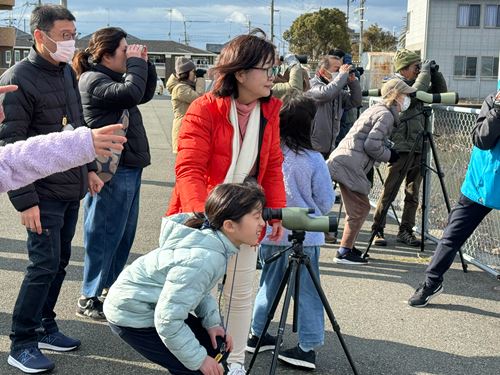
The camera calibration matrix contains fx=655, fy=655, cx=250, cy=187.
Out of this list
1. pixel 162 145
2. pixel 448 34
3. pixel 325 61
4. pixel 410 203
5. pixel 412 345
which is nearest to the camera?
pixel 412 345

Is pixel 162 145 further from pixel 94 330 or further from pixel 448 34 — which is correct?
pixel 448 34

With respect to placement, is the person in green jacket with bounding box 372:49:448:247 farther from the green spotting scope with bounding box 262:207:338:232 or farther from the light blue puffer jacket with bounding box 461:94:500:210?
the green spotting scope with bounding box 262:207:338:232

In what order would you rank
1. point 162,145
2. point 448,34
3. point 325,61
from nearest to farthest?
point 325,61 → point 162,145 → point 448,34

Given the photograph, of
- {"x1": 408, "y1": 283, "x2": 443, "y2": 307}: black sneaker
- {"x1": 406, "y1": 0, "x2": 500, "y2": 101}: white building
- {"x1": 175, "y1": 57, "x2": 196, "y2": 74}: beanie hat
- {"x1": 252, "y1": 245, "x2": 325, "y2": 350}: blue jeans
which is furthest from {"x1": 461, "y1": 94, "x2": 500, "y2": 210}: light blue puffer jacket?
{"x1": 406, "y1": 0, "x2": 500, "y2": 101}: white building

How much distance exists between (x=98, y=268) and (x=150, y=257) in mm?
1654

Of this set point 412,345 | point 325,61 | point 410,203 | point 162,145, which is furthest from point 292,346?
point 162,145

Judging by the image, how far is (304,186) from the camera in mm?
4082

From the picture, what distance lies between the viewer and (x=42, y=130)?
3.72 metres

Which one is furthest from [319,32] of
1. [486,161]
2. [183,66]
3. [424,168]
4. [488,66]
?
[486,161]

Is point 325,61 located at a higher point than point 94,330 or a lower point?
higher

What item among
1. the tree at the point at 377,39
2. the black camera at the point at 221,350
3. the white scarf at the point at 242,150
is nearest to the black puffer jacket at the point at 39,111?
the white scarf at the point at 242,150

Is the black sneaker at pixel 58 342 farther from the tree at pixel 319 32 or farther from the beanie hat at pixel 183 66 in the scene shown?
the tree at pixel 319 32

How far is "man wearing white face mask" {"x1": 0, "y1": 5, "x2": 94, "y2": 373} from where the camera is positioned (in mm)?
3623

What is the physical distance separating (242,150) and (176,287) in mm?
933
